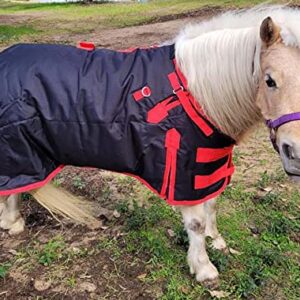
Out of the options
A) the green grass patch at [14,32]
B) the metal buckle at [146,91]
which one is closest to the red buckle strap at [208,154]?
the metal buckle at [146,91]

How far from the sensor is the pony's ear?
2.00m

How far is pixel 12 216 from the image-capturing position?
3215 millimetres

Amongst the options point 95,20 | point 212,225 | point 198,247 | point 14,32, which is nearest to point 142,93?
point 198,247

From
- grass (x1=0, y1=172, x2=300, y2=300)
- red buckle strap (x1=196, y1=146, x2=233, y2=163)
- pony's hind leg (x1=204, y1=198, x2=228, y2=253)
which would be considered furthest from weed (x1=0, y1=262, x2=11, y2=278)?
red buckle strap (x1=196, y1=146, x2=233, y2=163)

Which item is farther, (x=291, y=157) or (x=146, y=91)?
(x=146, y=91)

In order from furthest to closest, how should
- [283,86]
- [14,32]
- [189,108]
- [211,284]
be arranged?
1. [14,32]
2. [211,284]
3. [189,108]
4. [283,86]

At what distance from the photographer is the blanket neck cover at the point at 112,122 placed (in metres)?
2.43

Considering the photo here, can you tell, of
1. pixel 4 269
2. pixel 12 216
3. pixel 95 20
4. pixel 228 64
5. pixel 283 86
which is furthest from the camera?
pixel 95 20

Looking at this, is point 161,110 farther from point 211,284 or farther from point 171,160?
point 211,284

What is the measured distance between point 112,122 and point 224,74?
2.03 ft

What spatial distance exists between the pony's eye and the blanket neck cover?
446mm

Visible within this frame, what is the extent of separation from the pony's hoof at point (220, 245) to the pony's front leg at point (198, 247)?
8.9 inches

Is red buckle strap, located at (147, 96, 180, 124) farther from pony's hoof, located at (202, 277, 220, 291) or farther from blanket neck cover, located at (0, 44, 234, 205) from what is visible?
pony's hoof, located at (202, 277, 220, 291)

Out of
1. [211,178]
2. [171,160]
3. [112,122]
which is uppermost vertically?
[112,122]
